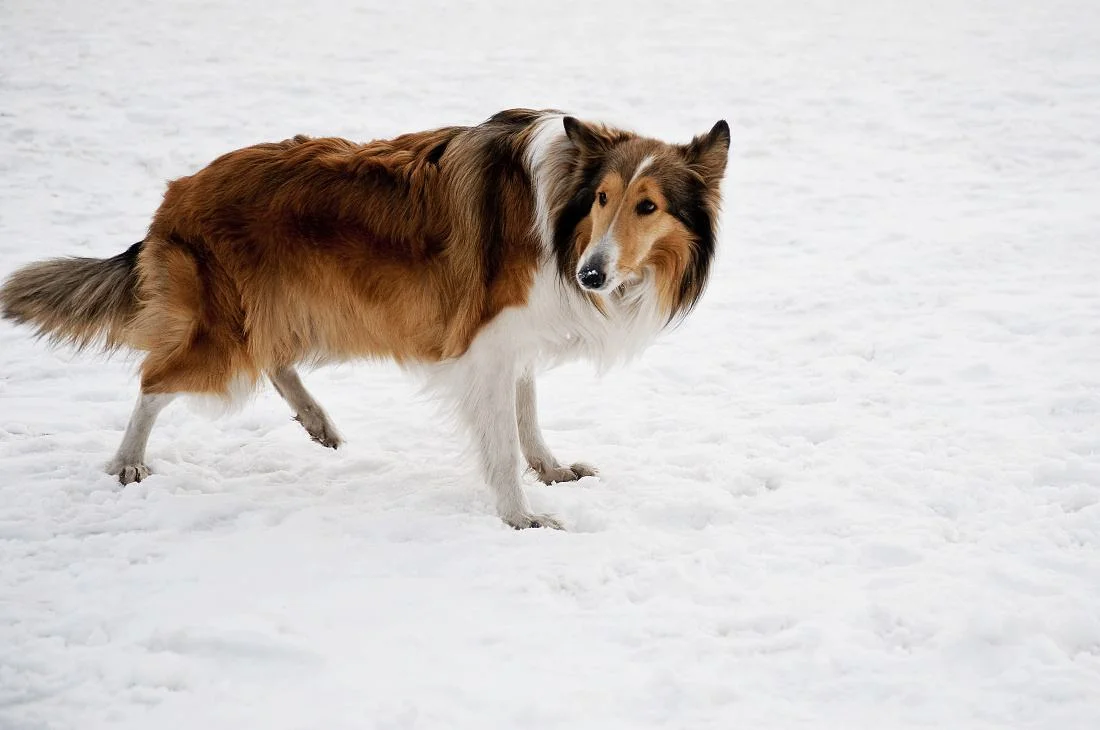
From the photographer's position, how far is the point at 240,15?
14.5 meters

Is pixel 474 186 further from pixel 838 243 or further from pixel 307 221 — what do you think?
pixel 838 243

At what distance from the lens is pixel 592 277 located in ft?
12.5

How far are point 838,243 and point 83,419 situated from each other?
5992 mm

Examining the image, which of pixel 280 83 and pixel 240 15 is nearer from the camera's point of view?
pixel 280 83

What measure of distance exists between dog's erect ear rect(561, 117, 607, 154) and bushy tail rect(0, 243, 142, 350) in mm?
2148

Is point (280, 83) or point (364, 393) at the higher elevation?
point (280, 83)

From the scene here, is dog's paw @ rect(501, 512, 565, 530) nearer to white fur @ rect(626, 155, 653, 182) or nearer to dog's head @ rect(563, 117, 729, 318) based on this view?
dog's head @ rect(563, 117, 729, 318)

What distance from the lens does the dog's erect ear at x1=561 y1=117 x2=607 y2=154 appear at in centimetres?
402

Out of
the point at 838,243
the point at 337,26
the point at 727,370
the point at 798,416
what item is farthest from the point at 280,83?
the point at 798,416

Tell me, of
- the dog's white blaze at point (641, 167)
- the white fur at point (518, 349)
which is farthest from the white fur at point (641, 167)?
the white fur at point (518, 349)

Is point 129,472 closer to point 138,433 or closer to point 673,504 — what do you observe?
point 138,433

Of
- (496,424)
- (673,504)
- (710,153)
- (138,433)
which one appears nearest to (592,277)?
(710,153)

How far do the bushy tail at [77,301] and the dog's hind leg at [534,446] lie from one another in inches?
74.3

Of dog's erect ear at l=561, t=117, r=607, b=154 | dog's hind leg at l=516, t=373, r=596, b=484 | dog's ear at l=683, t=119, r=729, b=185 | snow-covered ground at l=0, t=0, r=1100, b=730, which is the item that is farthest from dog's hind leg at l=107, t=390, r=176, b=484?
dog's ear at l=683, t=119, r=729, b=185
